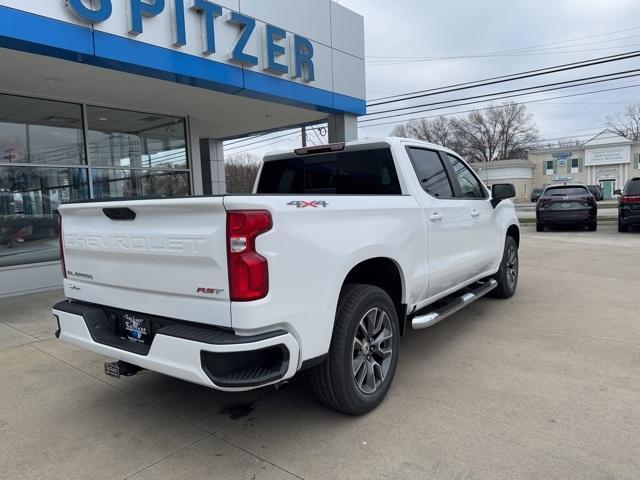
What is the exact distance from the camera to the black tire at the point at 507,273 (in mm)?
6418

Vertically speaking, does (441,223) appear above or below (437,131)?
below

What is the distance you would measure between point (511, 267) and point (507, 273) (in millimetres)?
232

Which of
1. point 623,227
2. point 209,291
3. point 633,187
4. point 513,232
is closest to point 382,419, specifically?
point 209,291

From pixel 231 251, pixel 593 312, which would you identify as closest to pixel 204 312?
pixel 231 251

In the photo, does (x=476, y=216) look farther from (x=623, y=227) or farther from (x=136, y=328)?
(x=623, y=227)

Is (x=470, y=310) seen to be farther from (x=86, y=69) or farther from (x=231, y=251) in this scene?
(x=86, y=69)

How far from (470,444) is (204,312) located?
178 centimetres

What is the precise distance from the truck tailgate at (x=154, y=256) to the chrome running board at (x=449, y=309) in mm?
1918

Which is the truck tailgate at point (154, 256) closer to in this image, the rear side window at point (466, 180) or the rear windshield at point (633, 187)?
the rear side window at point (466, 180)

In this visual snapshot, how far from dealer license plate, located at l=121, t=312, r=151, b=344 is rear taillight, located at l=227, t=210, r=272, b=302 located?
800mm

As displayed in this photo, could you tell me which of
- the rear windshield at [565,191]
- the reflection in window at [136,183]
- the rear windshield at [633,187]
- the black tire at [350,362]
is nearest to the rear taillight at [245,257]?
the black tire at [350,362]

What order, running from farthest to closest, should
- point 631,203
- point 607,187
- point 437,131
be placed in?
point 437,131
point 607,187
point 631,203

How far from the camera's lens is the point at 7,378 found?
4.31 m

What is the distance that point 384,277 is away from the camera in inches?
153
